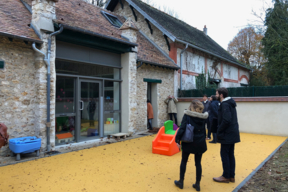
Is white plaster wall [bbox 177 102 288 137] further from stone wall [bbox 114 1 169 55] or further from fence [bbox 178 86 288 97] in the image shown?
stone wall [bbox 114 1 169 55]

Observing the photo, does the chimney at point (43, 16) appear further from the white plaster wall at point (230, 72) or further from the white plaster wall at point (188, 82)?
the white plaster wall at point (230, 72)

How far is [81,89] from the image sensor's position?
8.09 m

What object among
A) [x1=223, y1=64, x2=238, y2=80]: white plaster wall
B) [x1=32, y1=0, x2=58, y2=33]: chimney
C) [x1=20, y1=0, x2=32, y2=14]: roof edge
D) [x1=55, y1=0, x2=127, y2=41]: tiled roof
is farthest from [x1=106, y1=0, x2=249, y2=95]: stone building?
[x1=32, y1=0, x2=58, y2=33]: chimney

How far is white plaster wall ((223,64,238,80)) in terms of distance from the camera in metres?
18.5

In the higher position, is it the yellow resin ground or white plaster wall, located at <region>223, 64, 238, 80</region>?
white plaster wall, located at <region>223, 64, 238, 80</region>

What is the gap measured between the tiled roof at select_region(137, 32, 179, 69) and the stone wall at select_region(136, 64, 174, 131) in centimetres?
40

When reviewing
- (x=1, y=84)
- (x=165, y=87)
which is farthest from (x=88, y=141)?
(x=165, y=87)

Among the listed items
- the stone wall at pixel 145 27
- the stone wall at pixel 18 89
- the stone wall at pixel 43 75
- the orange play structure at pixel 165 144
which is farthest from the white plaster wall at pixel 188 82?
the stone wall at pixel 18 89

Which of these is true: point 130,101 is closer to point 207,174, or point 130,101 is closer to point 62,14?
point 62,14

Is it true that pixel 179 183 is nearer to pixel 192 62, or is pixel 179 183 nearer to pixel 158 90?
pixel 158 90

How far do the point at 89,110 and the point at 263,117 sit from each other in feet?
25.8

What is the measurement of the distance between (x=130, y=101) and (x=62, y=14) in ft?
14.4

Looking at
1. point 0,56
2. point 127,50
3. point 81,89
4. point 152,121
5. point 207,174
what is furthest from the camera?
point 152,121

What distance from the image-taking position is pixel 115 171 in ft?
16.7
